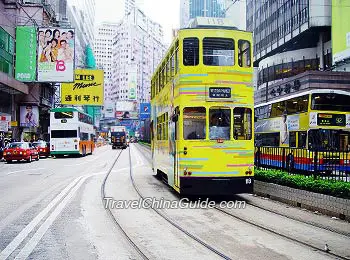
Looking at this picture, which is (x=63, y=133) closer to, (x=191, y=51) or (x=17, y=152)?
(x=17, y=152)

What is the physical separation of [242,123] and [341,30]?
31918mm

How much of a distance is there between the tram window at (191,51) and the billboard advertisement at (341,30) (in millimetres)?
30193

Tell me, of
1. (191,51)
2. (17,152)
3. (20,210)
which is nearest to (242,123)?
(191,51)

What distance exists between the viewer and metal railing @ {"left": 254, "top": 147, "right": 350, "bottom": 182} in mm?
11008

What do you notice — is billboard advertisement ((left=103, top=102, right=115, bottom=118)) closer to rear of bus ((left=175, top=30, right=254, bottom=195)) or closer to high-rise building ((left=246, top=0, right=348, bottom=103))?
high-rise building ((left=246, top=0, right=348, bottom=103))

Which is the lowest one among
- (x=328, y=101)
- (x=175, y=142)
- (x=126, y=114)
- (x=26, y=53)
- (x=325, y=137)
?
(x=175, y=142)

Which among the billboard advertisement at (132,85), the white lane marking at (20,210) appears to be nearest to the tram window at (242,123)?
the white lane marking at (20,210)

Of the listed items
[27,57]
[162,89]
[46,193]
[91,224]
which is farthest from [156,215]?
[27,57]

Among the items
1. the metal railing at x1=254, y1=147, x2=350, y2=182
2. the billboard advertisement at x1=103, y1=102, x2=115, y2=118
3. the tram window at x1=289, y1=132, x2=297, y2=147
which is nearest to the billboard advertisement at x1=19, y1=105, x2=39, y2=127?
the tram window at x1=289, y1=132, x2=297, y2=147

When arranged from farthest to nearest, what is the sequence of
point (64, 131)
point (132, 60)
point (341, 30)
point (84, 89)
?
point (132, 60) → point (84, 89) → point (341, 30) → point (64, 131)

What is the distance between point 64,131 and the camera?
118 feet

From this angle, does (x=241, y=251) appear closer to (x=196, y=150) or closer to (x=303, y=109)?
(x=196, y=150)

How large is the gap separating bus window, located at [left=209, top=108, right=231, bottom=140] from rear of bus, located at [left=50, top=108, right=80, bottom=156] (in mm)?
27018

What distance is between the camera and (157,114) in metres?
16.1
